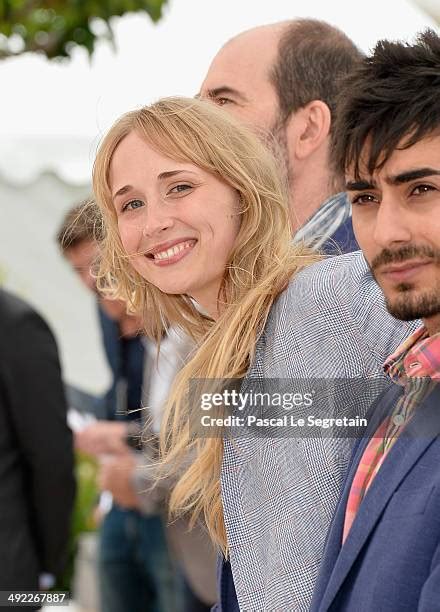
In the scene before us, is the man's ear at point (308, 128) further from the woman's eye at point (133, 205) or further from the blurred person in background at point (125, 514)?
the blurred person in background at point (125, 514)

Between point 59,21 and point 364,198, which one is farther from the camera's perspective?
point 59,21

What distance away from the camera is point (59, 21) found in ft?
14.3

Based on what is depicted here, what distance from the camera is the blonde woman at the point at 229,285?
179 centimetres

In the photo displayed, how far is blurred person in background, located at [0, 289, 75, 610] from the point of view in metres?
3.38

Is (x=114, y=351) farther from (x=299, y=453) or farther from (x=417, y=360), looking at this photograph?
(x=417, y=360)

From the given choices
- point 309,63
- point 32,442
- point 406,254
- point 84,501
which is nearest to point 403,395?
point 406,254

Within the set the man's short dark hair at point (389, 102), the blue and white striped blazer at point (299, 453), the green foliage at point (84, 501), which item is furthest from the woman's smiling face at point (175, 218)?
the green foliage at point (84, 501)

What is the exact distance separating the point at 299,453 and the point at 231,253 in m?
0.44

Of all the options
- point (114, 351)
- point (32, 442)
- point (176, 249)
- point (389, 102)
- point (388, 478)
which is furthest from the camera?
point (114, 351)

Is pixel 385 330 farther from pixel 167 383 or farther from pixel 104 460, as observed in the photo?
pixel 104 460

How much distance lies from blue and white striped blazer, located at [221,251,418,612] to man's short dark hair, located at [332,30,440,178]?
0.33 metres

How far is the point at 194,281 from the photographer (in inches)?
79.9

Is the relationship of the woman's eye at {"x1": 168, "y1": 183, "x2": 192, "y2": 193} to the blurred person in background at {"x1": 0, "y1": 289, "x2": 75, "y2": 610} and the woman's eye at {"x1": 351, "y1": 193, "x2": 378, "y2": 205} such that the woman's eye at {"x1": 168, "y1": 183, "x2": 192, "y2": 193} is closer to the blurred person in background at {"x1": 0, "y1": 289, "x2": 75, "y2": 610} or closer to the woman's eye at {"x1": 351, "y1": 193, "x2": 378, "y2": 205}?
the woman's eye at {"x1": 351, "y1": 193, "x2": 378, "y2": 205}

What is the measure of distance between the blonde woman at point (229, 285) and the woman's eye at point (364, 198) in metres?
0.33
